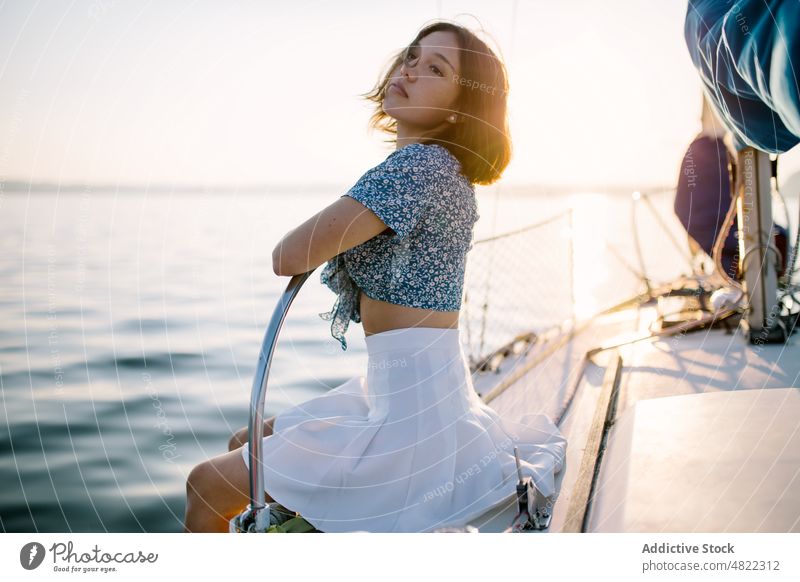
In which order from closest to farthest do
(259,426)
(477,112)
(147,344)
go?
(259,426) → (477,112) → (147,344)

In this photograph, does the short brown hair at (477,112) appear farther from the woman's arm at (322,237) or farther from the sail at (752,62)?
the sail at (752,62)

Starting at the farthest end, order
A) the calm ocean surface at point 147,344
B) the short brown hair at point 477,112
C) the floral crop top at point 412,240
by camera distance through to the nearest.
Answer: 1. the calm ocean surface at point 147,344
2. the short brown hair at point 477,112
3. the floral crop top at point 412,240

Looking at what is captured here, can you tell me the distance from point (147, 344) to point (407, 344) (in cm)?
248

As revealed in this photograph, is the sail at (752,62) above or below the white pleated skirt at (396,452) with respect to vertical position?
above

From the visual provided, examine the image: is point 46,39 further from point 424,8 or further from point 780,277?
point 780,277

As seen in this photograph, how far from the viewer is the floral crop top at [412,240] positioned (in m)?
1.14

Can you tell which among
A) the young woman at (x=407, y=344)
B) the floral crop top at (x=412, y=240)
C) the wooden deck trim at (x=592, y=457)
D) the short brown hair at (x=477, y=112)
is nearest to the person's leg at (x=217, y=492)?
the young woman at (x=407, y=344)

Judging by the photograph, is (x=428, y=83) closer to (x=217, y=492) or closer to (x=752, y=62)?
(x=752, y=62)

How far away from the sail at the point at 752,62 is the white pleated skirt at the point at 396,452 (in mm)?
599

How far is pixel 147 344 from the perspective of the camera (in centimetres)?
344

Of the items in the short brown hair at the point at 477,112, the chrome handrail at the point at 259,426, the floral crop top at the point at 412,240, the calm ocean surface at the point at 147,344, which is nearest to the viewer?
the chrome handrail at the point at 259,426

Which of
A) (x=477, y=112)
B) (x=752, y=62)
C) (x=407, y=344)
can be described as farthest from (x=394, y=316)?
(x=752, y=62)

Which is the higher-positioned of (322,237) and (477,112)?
(477,112)
